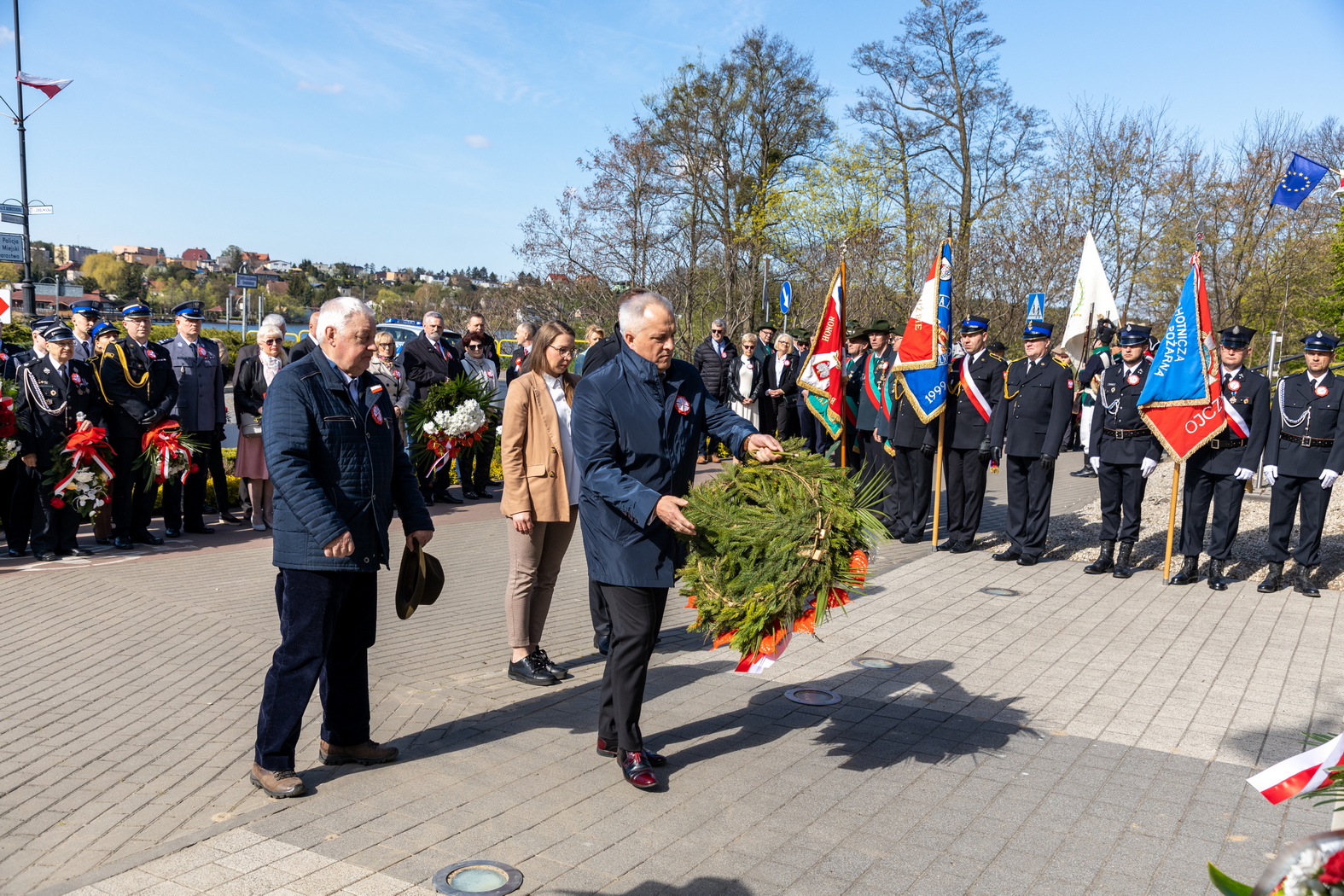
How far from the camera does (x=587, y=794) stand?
4.44m

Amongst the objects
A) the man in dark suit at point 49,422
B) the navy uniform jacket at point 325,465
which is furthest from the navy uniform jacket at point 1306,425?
the man in dark suit at point 49,422

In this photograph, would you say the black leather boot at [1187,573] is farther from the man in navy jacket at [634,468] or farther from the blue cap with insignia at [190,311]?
the blue cap with insignia at [190,311]

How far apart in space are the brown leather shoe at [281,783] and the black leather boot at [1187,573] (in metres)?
7.75

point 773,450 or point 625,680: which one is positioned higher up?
point 773,450

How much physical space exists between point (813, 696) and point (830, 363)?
5.30 metres

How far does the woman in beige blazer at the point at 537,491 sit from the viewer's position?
595cm

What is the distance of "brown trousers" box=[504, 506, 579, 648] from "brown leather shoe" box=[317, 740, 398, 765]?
1.38 metres

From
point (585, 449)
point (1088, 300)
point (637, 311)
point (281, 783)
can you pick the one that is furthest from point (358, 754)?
point (1088, 300)

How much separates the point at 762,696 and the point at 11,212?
22.0 m

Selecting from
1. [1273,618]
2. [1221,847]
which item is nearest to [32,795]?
[1221,847]

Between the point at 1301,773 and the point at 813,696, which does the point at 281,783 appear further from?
the point at 1301,773

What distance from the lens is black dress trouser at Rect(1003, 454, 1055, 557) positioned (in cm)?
999

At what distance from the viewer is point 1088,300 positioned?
51.0 feet

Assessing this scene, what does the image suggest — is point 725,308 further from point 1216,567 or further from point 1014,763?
point 1014,763
